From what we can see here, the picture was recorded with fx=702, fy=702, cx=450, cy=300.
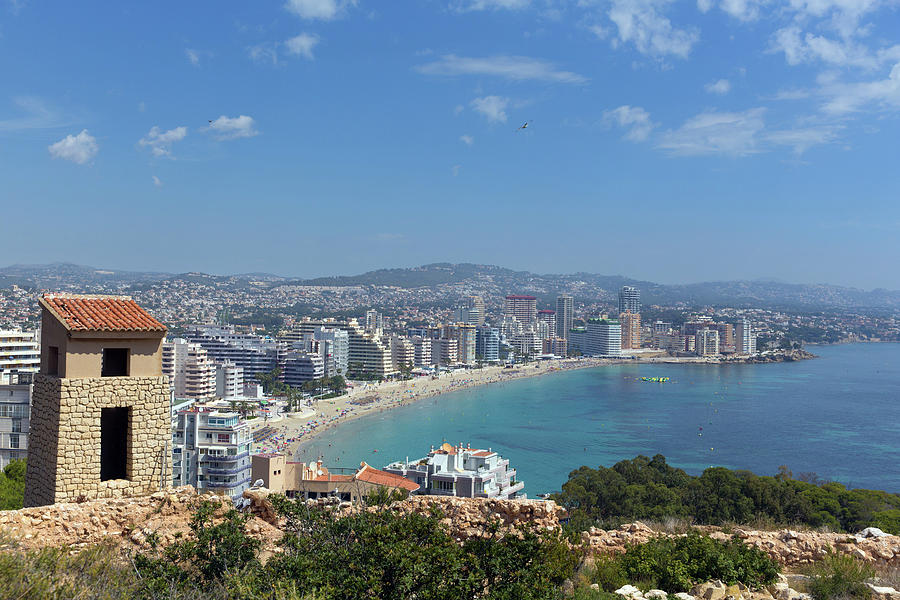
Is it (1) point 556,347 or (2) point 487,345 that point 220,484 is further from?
(1) point 556,347

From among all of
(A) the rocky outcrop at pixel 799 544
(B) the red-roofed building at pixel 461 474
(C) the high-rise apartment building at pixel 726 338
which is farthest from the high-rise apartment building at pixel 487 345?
(A) the rocky outcrop at pixel 799 544

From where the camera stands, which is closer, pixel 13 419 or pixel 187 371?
pixel 13 419

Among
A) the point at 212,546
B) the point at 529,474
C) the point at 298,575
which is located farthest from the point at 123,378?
the point at 529,474

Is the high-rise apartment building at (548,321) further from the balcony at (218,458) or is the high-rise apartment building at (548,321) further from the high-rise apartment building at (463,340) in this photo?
the balcony at (218,458)

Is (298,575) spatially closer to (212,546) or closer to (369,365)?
(212,546)

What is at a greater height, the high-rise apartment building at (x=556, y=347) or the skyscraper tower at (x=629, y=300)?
the skyscraper tower at (x=629, y=300)

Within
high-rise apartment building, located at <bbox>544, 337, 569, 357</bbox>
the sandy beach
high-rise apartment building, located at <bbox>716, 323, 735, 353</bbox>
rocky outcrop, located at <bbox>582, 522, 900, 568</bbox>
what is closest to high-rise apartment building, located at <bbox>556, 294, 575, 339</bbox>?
high-rise apartment building, located at <bbox>544, 337, 569, 357</bbox>

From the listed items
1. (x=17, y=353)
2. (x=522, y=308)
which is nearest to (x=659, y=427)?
(x=17, y=353)
